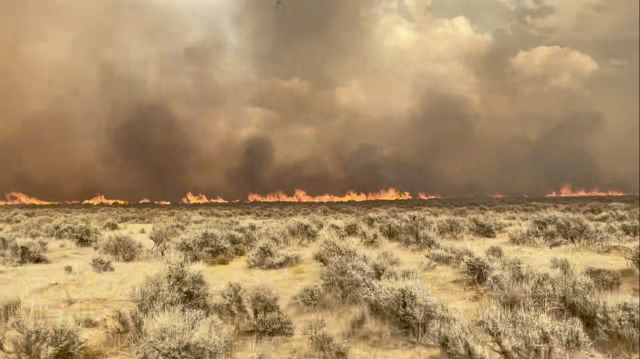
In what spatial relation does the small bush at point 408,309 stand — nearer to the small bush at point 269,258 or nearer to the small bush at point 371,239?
the small bush at point 269,258

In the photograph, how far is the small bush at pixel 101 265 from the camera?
14.5 m

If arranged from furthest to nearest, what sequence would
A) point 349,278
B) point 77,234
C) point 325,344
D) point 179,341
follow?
point 77,234, point 349,278, point 325,344, point 179,341

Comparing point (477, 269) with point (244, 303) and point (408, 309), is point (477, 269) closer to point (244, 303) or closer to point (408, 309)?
point (408, 309)

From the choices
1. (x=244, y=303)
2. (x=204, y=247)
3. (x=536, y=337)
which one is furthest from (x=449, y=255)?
(x=204, y=247)

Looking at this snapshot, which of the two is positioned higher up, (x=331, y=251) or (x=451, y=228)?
(x=451, y=228)

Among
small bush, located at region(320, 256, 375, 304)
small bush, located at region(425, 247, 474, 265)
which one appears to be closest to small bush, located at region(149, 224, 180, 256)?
small bush, located at region(320, 256, 375, 304)

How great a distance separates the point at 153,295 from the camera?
8117 mm

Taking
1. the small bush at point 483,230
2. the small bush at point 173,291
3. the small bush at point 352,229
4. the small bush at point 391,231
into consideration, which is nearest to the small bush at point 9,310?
the small bush at point 173,291

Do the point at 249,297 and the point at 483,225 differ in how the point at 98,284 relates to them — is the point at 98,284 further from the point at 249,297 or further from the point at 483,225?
the point at 483,225

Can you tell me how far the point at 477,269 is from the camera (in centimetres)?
1131

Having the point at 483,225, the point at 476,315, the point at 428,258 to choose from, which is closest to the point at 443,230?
the point at 483,225

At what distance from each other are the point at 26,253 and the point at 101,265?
17.6 ft

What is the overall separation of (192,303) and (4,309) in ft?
13.8

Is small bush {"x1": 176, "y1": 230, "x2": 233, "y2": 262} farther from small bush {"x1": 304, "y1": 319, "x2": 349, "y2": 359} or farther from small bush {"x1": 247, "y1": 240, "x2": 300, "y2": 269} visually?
small bush {"x1": 304, "y1": 319, "x2": 349, "y2": 359}
